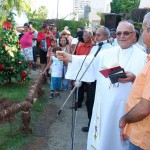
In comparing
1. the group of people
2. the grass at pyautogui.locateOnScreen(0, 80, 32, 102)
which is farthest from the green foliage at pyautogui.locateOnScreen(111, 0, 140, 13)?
the group of people

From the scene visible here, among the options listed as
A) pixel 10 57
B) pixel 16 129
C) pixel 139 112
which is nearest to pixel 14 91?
pixel 10 57

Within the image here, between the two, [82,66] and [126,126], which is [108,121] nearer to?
[82,66]

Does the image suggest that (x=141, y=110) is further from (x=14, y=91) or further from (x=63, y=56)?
(x=14, y=91)

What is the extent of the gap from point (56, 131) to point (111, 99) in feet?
7.04

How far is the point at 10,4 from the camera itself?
440 cm

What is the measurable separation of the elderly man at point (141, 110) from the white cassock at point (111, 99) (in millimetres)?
1056

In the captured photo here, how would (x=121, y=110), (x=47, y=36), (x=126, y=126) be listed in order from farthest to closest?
(x=47, y=36), (x=121, y=110), (x=126, y=126)

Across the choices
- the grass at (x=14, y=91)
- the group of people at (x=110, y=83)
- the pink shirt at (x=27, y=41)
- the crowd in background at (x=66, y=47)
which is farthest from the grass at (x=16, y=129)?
the pink shirt at (x=27, y=41)

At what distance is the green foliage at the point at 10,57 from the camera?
8117 mm

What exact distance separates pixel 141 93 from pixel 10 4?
2633 mm

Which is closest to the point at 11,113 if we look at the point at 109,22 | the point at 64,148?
the point at 64,148

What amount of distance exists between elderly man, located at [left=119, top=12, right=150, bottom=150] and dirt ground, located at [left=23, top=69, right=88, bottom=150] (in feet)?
8.17

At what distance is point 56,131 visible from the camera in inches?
220

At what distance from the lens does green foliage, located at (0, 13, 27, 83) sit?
812cm
